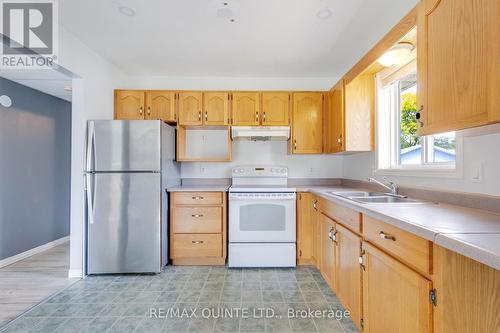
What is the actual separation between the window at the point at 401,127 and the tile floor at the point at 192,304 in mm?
1426

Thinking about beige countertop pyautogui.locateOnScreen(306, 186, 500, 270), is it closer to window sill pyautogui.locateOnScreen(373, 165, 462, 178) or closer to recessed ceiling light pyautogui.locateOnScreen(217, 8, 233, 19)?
window sill pyautogui.locateOnScreen(373, 165, 462, 178)

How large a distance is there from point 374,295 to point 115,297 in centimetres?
214

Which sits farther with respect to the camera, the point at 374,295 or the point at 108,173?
the point at 108,173

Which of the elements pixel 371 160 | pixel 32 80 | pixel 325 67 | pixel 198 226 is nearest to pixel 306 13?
pixel 325 67

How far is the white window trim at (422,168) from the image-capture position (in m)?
1.48

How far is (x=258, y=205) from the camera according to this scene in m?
2.74

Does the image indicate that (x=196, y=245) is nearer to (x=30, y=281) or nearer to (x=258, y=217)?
(x=258, y=217)

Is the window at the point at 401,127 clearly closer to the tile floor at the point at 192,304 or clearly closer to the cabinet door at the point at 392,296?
the cabinet door at the point at 392,296

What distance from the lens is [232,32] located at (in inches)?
90.6

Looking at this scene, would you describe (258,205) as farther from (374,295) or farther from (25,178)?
(25,178)

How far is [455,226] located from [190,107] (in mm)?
2864

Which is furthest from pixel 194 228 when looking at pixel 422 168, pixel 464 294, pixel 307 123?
pixel 464 294

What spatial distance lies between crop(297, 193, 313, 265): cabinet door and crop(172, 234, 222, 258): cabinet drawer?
95 centimetres

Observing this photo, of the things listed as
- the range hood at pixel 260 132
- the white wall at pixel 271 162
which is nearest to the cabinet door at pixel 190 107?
the range hood at pixel 260 132
